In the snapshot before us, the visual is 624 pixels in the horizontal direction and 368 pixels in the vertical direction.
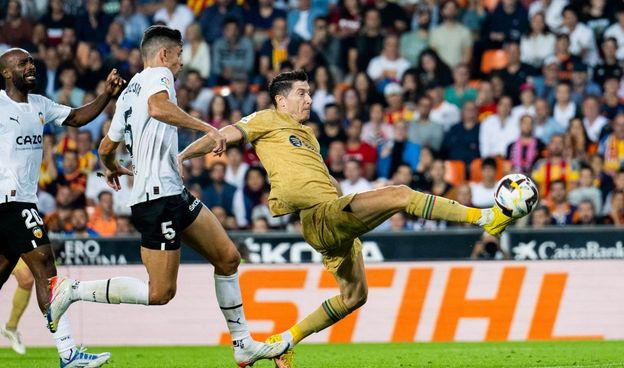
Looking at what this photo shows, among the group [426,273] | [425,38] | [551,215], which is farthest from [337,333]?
[425,38]

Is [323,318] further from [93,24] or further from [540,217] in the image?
[93,24]

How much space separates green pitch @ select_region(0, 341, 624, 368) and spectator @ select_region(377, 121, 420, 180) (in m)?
4.30

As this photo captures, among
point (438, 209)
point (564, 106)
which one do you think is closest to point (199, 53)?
point (564, 106)

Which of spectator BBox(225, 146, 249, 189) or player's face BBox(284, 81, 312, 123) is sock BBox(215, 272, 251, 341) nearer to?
player's face BBox(284, 81, 312, 123)

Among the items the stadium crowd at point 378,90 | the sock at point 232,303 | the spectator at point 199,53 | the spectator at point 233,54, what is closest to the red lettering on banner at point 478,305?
the stadium crowd at point 378,90

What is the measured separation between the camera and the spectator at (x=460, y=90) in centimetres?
1878

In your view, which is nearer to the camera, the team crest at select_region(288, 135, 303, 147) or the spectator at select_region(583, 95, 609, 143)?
the team crest at select_region(288, 135, 303, 147)

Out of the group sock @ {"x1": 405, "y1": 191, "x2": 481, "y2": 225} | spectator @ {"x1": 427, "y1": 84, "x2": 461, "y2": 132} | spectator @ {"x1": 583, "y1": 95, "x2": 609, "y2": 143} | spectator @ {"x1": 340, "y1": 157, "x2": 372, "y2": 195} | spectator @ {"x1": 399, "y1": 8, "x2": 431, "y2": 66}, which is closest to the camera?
sock @ {"x1": 405, "y1": 191, "x2": 481, "y2": 225}

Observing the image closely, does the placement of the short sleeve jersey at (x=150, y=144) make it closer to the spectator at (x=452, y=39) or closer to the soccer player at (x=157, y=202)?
the soccer player at (x=157, y=202)

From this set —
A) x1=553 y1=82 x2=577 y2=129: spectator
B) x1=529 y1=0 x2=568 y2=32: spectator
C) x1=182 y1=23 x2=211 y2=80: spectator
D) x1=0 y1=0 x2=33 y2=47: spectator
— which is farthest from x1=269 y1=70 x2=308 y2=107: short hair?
x1=0 y1=0 x2=33 y2=47: spectator

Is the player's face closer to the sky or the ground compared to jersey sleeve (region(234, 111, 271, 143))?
closer to the sky

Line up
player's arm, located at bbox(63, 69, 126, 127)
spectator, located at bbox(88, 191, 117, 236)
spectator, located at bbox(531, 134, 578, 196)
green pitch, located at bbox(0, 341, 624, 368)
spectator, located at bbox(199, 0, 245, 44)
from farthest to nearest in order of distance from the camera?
spectator, located at bbox(199, 0, 245, 44) → spectator, located at bbox(88, 191, 117, 236) → spectator, located at bbox(531, 134, 578, 196) → green pitch, located at bbox(0, 341, 624, 368) → player's arm, located at bbox(63, 69, 126, 127)

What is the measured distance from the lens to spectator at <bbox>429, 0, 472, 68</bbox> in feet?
63.9

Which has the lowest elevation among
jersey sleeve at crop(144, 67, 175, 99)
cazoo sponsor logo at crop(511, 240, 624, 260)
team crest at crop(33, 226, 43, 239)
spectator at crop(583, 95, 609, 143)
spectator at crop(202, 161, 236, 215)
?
spectator at crop(202, 161, 236, 215)
